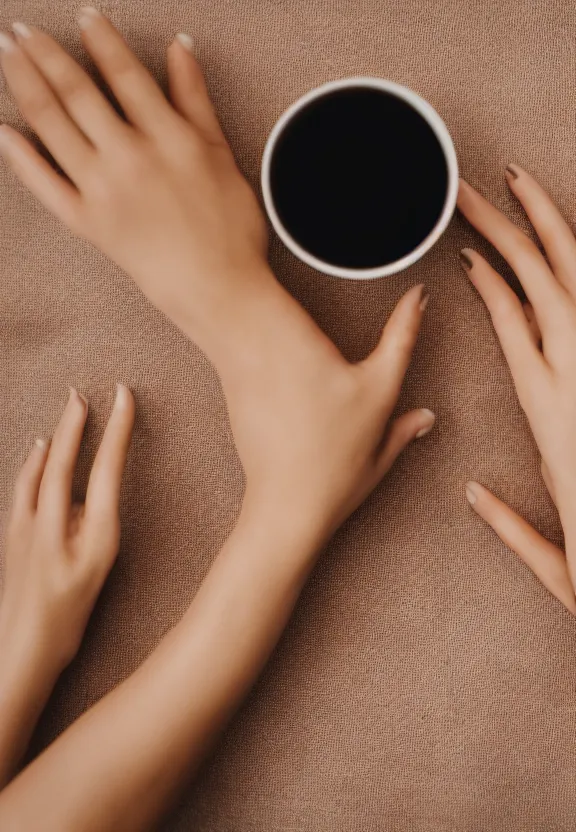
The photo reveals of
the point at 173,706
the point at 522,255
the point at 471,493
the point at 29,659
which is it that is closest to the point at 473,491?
the point at 471,493

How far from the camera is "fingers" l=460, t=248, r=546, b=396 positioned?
1.88ft

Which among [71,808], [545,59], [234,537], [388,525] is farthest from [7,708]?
[545,59]

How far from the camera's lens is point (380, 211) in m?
0.46

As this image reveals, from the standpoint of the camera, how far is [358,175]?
1.49ft

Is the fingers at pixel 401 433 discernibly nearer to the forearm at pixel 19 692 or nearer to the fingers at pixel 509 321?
the fingers at pixel 509 321

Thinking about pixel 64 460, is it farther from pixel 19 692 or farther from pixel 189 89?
pixel 189 89

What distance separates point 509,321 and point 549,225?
9cm

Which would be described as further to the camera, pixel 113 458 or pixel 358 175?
pixel 113 458

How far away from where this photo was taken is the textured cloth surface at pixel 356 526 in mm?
592

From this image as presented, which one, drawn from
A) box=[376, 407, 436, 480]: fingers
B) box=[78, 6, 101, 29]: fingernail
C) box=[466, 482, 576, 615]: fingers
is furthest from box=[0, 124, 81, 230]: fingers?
box=[466, 482, 576, 615]: fingers

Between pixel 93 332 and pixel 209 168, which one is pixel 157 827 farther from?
pixel 209 168

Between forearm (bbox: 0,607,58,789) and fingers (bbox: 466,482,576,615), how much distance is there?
0.42 metres

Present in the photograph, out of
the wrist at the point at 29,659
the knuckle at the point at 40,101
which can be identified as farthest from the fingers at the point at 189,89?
the wrist at the point at 29,659

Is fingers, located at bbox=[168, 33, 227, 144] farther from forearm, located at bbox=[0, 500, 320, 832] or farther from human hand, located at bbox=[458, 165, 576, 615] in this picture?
forearm, located at bbox=[0, 500, 320, 832]
